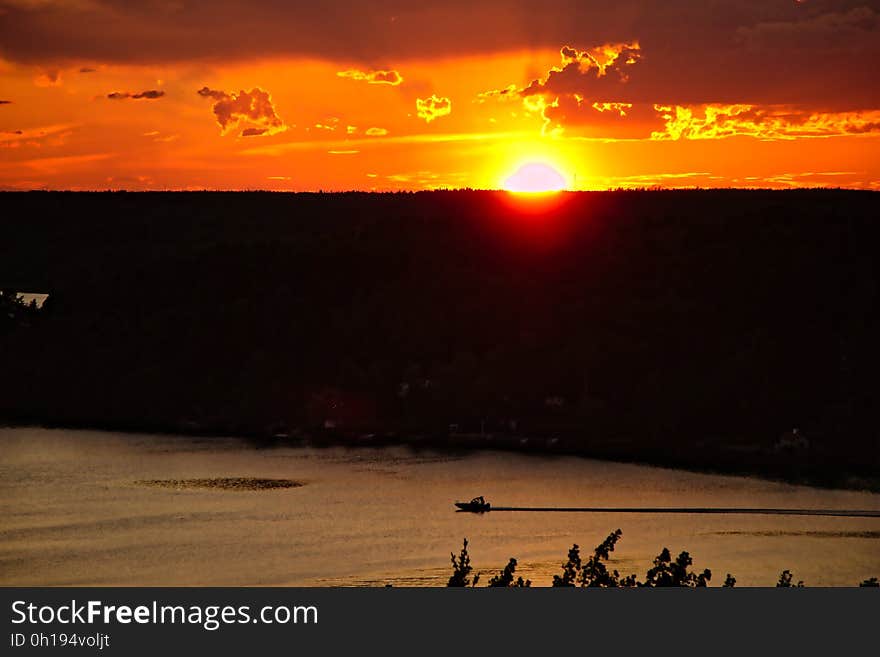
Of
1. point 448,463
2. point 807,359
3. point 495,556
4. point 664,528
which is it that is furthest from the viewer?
point 807,359

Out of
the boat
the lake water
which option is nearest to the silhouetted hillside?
the lake water

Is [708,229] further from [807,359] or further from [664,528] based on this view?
[664,528]

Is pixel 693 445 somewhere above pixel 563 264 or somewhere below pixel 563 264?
below

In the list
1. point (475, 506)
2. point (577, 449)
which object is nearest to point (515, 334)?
point (577, 449)

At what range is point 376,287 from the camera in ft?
451

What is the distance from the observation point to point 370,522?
227ft

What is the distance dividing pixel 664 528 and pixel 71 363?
79.7m

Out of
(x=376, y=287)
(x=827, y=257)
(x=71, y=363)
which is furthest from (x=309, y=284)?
(x=827, y=257)

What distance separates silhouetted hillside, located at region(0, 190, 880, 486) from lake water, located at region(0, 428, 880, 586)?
1109cm

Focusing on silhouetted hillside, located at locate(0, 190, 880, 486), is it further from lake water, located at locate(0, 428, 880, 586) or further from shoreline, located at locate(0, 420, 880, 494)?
lake water, located at locate(0, 428, 880, 586)

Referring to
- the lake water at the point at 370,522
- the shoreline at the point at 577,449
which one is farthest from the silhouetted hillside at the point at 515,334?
the lake water at the point at 370,522

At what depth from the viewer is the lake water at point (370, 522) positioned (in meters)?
57.6

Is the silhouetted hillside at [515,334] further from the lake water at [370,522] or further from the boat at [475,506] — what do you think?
the boat at [475,506]

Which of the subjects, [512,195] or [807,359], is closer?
[807,359]
